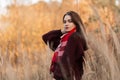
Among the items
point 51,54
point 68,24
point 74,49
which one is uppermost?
point 68,24

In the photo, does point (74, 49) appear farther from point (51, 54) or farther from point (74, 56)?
point (51, 54)

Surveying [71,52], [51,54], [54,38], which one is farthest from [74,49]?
[51,54]

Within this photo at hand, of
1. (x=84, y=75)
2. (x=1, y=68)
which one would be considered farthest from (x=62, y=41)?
(x=1, y=68)

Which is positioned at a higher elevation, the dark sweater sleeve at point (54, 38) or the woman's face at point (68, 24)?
the woman's face at point (68, 24)

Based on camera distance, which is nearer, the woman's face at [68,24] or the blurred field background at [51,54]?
the blurred field background at [51,54]

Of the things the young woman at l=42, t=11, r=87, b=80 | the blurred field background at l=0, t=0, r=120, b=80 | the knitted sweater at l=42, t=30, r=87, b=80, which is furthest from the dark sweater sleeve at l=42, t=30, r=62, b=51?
the knitted sweater at l=42, t=30, r=87, b=80

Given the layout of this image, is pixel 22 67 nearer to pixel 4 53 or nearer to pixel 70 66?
pixel 4 53

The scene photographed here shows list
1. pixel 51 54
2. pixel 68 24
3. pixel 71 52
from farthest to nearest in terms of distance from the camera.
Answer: pixel 51 54
pixel 68 24
pixel 71 52

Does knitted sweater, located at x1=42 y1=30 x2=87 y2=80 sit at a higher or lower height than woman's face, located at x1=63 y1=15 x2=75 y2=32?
lower

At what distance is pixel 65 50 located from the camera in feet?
11.0

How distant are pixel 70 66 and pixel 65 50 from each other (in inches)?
6.8

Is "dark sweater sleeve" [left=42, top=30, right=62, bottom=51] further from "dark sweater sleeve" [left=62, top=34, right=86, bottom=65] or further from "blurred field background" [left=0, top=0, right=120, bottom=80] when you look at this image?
"dark sweater sleeve" [left=62, top=34, right=86, bottom=65]

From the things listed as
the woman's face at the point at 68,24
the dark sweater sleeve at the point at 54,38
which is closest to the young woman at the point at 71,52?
the woman's face at the point at 68,24

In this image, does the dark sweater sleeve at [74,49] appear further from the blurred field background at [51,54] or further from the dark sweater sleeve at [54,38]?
the dark sweater sleeve at [54,38]
